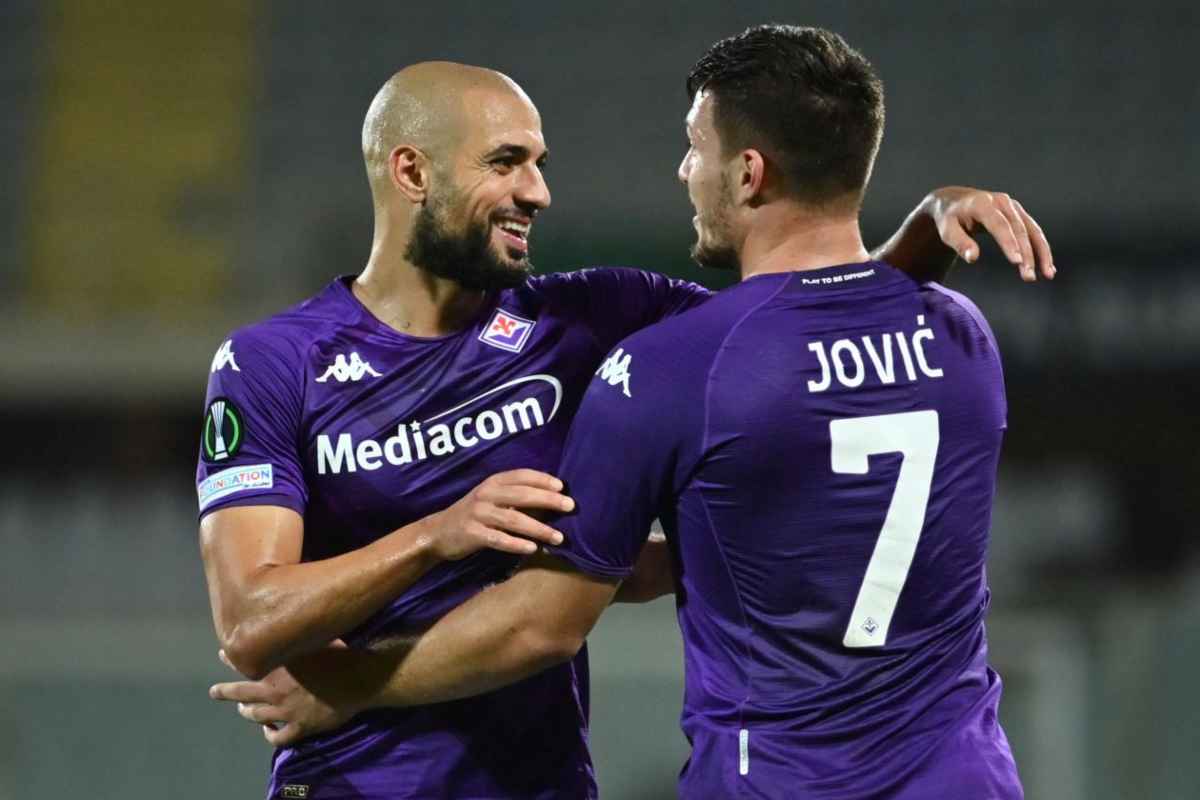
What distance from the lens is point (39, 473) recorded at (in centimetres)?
862

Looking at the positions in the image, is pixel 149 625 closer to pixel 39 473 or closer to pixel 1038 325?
pixel 39 473

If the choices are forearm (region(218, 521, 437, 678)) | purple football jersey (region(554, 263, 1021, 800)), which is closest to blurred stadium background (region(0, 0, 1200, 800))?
forearm (region(218, 521, 437, 678))

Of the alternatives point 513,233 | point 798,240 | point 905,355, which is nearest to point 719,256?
point 798,240

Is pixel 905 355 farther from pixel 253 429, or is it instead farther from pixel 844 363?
pixel 253 429

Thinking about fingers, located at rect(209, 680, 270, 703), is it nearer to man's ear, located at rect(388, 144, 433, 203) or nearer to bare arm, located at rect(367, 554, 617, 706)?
bare arm, located at rect(367, 554, 617, 706)

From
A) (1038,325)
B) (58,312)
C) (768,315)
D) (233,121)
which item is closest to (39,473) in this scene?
(58,312)

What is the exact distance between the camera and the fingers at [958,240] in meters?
2.75

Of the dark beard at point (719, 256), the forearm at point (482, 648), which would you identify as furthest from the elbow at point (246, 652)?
the dark beard at point (719, 256)

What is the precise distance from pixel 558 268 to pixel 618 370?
5.27 meters

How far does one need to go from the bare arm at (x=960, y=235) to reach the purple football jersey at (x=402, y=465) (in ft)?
2.38

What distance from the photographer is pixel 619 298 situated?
348cm

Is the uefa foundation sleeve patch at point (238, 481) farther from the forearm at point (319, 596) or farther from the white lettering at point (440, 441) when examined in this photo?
the white lettering at point (440, 441)

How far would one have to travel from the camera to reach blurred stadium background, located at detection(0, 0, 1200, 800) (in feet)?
24.0

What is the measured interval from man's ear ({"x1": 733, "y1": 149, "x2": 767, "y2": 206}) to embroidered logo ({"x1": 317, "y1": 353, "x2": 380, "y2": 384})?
0.90 m
